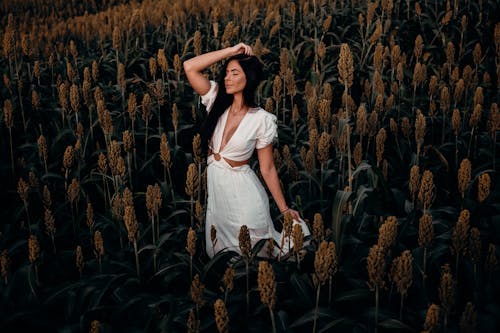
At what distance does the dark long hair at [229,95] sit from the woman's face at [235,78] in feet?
0.07

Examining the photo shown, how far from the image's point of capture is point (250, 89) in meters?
3.43

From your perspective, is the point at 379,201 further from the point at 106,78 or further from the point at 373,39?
the point at 106,78

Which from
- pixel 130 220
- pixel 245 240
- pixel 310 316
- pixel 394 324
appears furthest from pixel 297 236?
pixel 130 220

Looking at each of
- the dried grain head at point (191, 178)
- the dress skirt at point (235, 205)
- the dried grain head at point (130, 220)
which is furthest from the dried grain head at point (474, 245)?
the dried grain head at point (130, 220)

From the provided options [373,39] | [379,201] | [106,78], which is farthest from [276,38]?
[379,201]

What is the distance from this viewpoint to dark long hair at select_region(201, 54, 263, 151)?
3.39 m

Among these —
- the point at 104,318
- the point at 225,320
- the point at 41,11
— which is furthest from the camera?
the point at 41,11

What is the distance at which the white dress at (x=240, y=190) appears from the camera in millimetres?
A: 3305

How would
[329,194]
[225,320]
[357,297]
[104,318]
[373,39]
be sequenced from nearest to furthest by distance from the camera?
[225,320] < [357,297] < [104,318] < [329,194] < [373,39]

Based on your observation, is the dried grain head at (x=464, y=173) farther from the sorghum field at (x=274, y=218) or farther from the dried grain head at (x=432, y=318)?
the dried grain head at (x=432, y=318)

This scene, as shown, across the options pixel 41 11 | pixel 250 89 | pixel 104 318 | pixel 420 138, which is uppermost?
pixel 41 11

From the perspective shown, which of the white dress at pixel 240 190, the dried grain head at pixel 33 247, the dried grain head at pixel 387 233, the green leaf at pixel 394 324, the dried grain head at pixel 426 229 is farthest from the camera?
the white dress at pixel 240 190

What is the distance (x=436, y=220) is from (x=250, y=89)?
148 centimetres

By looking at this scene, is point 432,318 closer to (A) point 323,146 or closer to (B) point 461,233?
(B) point 461,233
